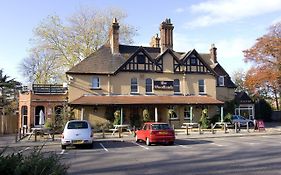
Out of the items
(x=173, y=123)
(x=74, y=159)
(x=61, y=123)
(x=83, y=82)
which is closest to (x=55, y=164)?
(x=74, y=159)

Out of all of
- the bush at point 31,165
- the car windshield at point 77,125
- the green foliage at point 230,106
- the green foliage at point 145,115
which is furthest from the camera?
the green foliage at point 230,106

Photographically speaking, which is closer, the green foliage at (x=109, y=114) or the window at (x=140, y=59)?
the green foliage at (x=109, y=114)

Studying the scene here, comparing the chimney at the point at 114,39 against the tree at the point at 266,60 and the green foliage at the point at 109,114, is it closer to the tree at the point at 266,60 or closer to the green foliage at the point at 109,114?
the green foliage at the point at 109,114

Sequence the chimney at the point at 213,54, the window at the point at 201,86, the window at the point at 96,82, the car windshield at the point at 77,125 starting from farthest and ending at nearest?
the chimney at the point at 213,54, the window at the point at 201,86, the window at the point at 96,82, the car windshield at the point at 77,125

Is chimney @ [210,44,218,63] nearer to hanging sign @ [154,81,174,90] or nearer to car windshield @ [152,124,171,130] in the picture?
hanging sign @ [154,81,174,90]

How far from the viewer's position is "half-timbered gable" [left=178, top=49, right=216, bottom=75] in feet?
125

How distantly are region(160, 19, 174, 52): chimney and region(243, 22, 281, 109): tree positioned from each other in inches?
473

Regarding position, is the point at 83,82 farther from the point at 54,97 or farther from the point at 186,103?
the point at 186,103

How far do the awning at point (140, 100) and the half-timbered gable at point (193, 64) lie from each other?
3129 mm

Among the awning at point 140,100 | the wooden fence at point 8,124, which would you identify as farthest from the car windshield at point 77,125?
the wooden fence at point 8,124

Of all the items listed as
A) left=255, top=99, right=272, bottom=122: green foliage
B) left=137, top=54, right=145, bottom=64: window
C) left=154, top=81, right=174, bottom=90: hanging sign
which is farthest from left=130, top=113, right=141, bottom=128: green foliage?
left=255, top=99, right=272, bottom=122: green foliage

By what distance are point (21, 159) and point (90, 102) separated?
27065mm

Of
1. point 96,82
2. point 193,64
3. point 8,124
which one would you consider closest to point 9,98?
point 8,124

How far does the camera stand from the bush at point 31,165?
5020 mm
